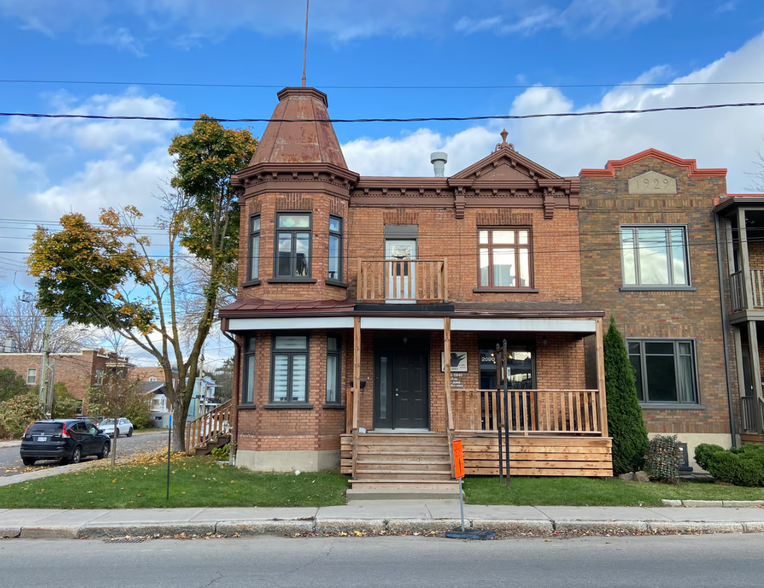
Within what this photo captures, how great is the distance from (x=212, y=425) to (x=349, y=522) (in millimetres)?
8886

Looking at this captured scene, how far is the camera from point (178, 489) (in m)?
12.1

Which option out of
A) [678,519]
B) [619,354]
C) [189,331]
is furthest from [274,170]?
[189,331]

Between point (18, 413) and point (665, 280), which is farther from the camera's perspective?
point (18, 413)

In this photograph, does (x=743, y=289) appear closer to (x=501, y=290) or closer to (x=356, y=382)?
(x=501, y=290)

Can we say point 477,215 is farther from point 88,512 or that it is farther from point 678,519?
point 88,512

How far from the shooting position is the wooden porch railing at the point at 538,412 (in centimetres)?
1400

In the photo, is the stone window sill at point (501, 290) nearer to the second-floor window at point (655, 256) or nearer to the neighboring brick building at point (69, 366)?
the second-floor window at point (655, 256)

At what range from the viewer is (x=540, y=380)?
16.0 m

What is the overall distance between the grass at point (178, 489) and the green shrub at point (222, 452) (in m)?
1.71

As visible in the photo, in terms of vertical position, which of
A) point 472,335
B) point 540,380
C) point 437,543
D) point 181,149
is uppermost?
point 181,149

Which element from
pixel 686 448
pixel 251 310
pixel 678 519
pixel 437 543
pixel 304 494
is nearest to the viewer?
pixel 437 543

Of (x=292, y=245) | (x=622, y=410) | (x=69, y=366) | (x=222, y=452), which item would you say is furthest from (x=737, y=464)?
(x=69, y=366)

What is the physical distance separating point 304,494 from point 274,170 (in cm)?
789

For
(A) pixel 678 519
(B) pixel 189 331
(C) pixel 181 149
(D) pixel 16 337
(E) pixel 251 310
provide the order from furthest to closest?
(D) pixel 16 337 → (B) pixel 189 331 → (C) pixel 181 149 → (E) pixel 251 310 → (A) pixel 678 519
